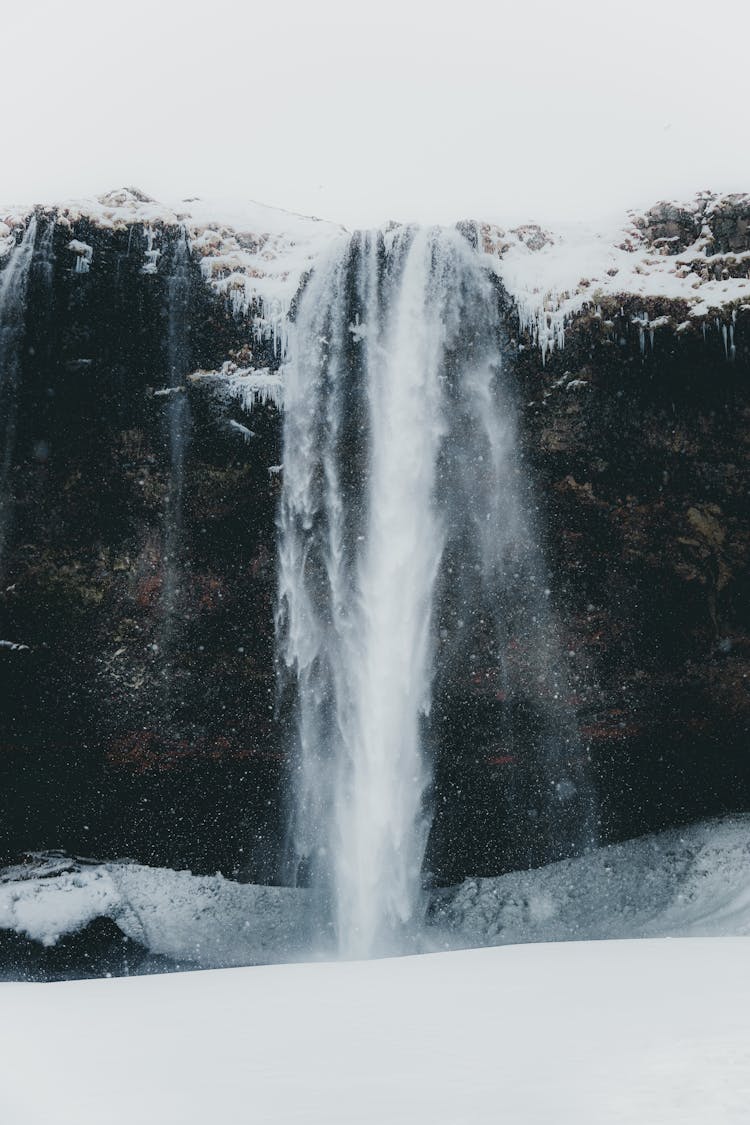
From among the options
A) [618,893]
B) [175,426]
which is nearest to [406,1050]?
[618,893]

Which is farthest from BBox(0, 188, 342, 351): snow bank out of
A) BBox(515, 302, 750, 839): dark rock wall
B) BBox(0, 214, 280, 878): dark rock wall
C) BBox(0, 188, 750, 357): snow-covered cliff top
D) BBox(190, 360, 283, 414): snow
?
BBox(515, 302, 750, 839): dark rock wall

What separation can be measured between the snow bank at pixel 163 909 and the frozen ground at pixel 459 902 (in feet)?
0.04

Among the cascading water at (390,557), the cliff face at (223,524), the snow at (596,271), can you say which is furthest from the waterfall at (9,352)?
the snow at (596,271)

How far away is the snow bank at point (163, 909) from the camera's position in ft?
30.8

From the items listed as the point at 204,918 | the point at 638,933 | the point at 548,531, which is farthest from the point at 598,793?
the point at 204,918

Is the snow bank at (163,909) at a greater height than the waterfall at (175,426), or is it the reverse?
the waterfall at (175,426)

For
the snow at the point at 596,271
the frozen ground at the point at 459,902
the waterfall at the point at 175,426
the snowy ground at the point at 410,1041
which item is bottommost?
the frozen ground at the point at 459,902

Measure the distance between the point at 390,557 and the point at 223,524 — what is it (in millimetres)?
2112

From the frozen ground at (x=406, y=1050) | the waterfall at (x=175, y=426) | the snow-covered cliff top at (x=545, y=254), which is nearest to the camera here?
the frozen ground at (x=406, y=1050)

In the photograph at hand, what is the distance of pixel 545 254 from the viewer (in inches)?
383

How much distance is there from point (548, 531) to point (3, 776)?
24.0 feet

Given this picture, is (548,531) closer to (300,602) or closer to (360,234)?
(300,602)

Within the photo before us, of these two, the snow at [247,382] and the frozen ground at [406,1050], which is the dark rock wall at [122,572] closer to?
the snow at [247,382]

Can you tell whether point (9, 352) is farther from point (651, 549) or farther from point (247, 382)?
point (651, 549)
